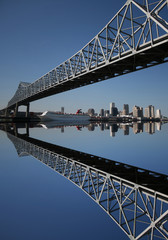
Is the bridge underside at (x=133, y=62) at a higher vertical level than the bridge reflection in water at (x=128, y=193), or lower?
higher

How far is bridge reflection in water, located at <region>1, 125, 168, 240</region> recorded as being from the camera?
4746mm

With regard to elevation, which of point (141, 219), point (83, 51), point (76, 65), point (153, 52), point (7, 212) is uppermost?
point (83, 51)

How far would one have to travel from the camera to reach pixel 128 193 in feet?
22.2

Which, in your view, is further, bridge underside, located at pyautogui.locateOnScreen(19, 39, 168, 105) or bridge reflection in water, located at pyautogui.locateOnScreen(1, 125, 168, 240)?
bridge underside, located at pyautogui.locateOnScreen(19, 39, 168, 105)

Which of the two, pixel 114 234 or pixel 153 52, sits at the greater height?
pixel 153 52

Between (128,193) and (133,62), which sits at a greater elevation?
(133,62)

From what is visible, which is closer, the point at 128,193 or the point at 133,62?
the point at 128,193

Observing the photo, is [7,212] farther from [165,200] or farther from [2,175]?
[165,200]

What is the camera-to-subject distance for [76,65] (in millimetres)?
36031

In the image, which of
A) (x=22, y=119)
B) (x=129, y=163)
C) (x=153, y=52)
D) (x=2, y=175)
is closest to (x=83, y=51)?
(x=153, y=52)

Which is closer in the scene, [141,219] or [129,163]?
[141,219]

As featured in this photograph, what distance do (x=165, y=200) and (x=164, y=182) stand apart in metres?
2.20

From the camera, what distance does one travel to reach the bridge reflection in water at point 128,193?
4746mm

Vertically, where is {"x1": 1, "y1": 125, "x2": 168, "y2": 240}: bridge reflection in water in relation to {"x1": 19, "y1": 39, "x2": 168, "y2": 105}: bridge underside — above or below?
below
